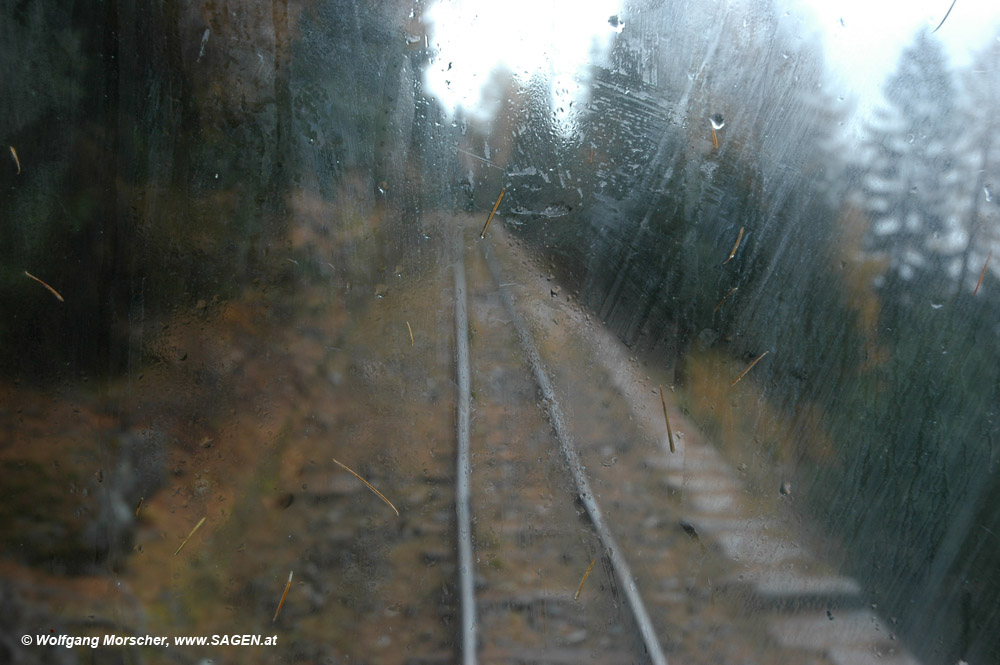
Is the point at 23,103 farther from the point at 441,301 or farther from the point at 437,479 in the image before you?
the point at 437,479

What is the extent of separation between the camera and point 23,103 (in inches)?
34.8

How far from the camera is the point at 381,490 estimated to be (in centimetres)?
94

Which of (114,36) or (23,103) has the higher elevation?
(114,36)

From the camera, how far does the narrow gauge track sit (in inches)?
37.0

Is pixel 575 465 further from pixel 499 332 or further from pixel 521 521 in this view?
pixel 499 332

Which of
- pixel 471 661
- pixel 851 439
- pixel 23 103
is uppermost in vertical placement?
pixel 23 103

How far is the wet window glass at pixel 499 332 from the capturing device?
880mm

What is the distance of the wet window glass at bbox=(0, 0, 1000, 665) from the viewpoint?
2.89ft

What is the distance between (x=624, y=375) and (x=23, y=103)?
1114 millimetres

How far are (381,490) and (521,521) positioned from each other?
0.25m

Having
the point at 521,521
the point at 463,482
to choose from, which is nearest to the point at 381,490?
the point at 463,482

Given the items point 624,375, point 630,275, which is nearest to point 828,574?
point 624,375

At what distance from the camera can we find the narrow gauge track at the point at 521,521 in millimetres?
939

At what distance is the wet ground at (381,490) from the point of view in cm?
92
